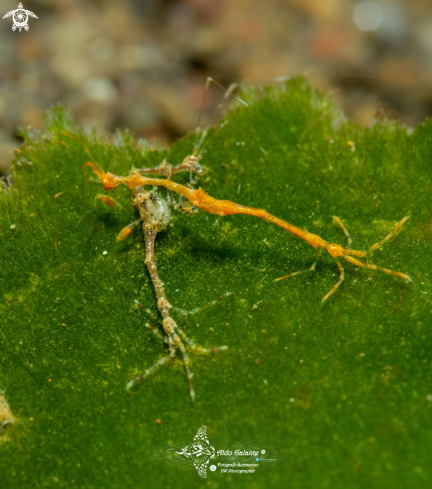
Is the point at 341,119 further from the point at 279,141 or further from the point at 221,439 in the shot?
the point at 221,439

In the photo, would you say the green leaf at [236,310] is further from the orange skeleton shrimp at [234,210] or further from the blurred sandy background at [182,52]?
the blurred sandy background at [182,52]

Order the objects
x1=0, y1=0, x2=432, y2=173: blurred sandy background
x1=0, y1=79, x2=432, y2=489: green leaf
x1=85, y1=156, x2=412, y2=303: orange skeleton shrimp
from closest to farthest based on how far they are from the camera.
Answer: x1=0, y1=79, x2=432, y2=489: green leaf
x1=85, y1=156, x2=412, y2=303: orange skeleton shrimp
x1=0, y1=0, x2=432, y2=173: blurred sandy background

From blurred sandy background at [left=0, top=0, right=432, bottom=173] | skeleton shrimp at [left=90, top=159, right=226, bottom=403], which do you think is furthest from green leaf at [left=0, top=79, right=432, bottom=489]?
blurred sandy background at [left=0, top=0, right=432, bottom=173]

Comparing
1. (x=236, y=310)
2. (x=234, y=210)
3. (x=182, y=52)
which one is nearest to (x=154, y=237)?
(x=234, y=210)

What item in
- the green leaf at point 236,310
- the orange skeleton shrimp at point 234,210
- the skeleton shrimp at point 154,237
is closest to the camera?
the green leaf at point 236,310

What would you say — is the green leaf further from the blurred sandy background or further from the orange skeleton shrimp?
the blurred sandy background

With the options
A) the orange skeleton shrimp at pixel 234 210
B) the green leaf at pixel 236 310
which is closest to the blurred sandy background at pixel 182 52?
the green leaf at pixel 236 310
